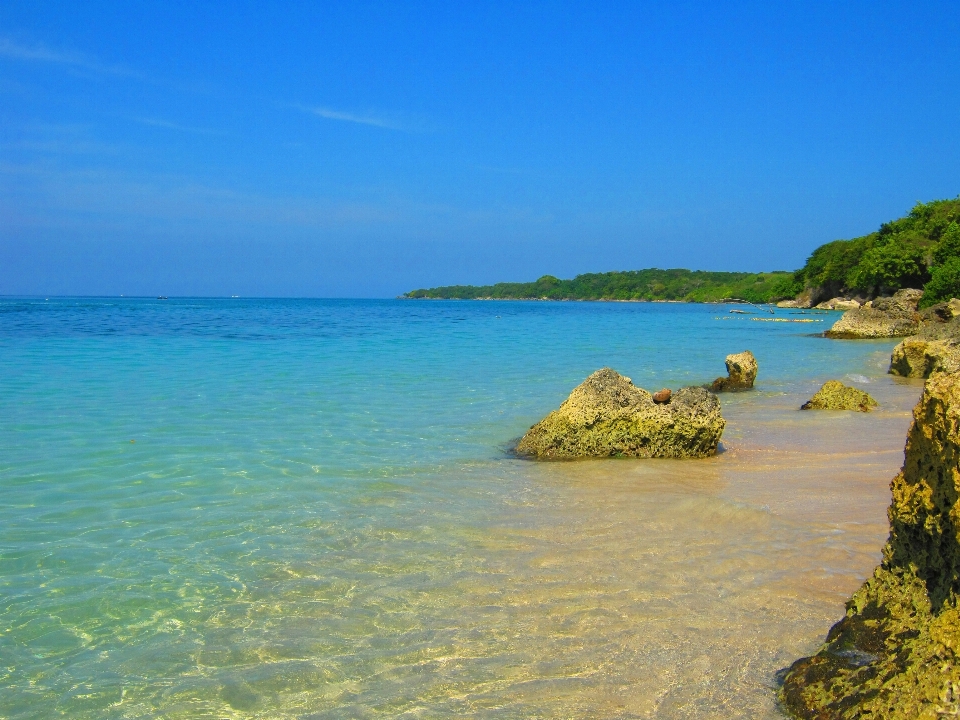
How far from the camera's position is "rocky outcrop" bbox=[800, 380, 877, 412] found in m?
11.6

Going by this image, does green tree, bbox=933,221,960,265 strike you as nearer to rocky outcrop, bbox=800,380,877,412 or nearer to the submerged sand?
rocky outcrop, bbox=800,380,877,412

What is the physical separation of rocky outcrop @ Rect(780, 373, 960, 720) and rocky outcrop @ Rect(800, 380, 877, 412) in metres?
9.09

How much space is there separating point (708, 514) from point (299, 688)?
3720mm

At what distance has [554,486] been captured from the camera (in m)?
7.27

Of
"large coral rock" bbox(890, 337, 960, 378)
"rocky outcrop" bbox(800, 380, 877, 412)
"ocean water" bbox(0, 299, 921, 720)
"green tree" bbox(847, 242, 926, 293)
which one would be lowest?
"ocean water" bbox(0, 299, 921, 720)

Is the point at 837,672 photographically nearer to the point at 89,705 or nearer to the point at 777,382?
the point at 89,705

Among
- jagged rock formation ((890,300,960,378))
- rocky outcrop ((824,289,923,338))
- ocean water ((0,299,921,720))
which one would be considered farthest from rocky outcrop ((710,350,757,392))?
rocky outcrop ((824,289,923,338))

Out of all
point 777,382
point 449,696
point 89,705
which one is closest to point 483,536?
point 449,696

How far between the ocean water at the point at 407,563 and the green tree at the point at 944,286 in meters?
35.0

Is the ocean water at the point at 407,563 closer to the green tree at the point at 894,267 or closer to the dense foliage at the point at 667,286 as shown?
the green tree at the point at 894,267

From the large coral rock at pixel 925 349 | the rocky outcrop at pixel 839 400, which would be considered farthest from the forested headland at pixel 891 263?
the rocky outcrop at pixel 839 400

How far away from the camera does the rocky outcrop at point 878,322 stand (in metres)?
32.4

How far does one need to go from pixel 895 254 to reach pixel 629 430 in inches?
2205

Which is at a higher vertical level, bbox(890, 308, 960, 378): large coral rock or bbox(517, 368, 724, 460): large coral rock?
bbox(890, 308, 960, 378): large coral rock
